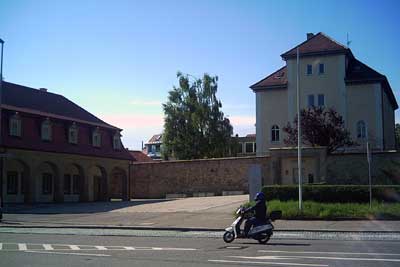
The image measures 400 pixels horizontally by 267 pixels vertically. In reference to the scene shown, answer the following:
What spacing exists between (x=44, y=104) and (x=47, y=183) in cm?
711

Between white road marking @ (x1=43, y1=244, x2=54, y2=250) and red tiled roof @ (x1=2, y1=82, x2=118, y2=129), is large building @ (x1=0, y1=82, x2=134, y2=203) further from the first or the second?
white road marking @ (x1=43, y1=244, x2=54, y2=250)

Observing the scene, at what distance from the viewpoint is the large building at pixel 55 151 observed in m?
42.1

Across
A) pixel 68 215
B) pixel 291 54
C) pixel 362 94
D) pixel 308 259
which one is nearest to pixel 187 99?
pixel 291 54

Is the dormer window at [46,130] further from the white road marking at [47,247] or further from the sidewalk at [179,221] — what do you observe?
the white road marking at [47,247]

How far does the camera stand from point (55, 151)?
44781 millimetres

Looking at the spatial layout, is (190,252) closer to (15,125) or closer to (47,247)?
(47,247)

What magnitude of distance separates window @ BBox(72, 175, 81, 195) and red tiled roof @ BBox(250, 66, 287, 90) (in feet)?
65.1

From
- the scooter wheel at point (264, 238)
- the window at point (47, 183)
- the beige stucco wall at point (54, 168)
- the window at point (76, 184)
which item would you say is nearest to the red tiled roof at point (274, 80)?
the beige stucco wall at point (54, 168)

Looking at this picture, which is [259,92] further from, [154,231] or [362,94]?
[154,231]

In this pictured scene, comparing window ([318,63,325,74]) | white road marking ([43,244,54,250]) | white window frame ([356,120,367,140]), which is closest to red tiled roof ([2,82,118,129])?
window ([318,63,325,74])

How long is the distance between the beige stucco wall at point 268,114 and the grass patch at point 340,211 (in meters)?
29.6

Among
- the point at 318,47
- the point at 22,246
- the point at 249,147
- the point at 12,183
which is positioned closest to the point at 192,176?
the point at 12,183

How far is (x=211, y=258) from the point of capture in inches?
506

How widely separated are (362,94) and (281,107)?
314 inches
